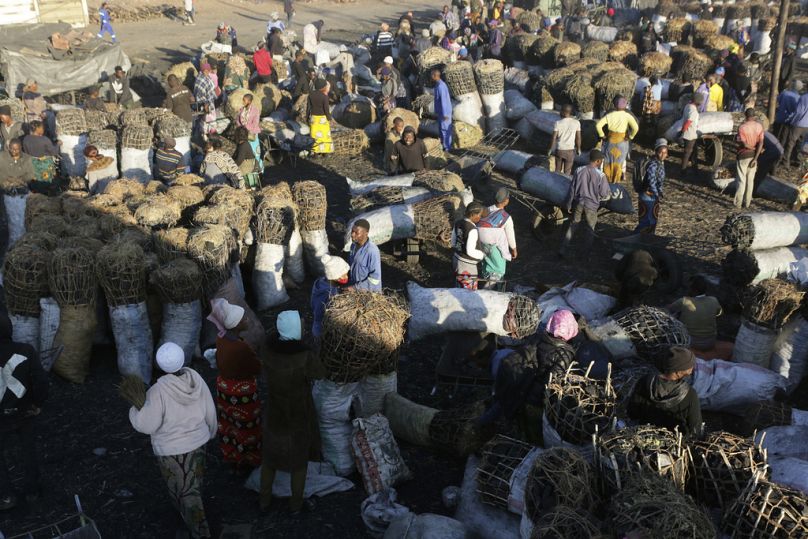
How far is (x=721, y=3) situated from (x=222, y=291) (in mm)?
26422

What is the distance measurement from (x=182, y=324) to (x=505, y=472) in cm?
388

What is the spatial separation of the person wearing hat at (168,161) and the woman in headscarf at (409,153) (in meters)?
3.37

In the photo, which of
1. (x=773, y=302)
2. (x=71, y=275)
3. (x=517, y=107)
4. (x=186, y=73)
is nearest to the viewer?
(x=773, y=302)

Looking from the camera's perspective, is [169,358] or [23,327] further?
[23,327]

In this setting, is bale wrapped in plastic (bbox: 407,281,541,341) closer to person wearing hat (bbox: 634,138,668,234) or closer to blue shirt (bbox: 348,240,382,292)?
blue shirt (bbox: 348,240,382,292)

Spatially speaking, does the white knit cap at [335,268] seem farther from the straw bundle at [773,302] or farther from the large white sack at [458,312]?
the straw bundle at [773,302]

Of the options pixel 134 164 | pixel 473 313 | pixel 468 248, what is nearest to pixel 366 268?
pixel 473 313

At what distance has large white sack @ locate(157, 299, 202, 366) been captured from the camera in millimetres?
7490

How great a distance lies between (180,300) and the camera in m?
7.41

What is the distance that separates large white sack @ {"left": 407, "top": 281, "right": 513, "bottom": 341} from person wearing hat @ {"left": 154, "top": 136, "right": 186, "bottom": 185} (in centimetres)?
524

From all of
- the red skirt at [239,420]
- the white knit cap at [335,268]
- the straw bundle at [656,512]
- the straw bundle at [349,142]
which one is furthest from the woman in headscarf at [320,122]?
the straw bundle at [656,512]

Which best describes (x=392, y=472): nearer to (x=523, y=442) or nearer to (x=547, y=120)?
(x=523, y=442)

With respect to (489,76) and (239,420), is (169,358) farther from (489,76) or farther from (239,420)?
(489,76)

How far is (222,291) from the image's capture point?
7840 millimetres
